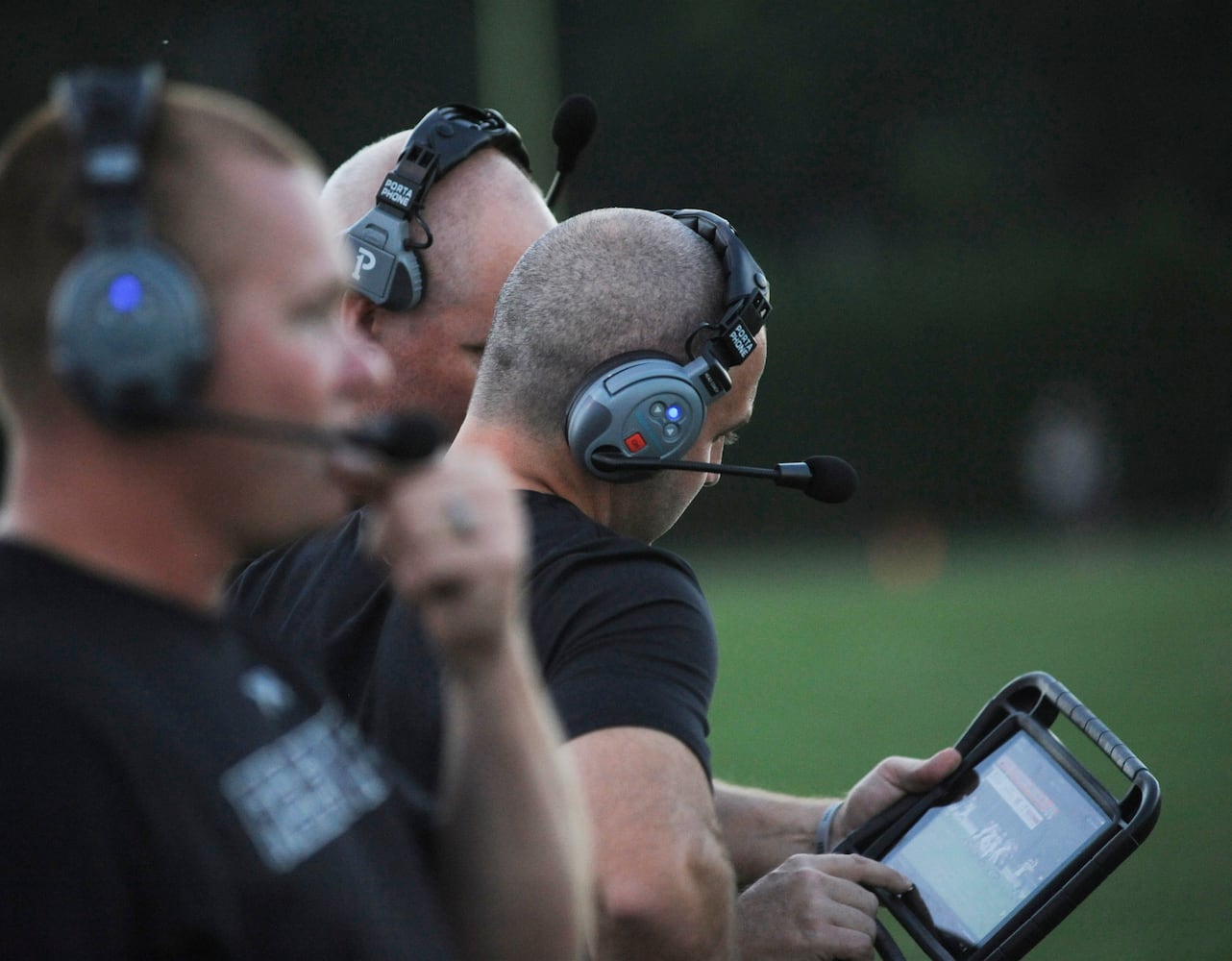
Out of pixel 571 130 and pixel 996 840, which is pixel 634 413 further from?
pixel 571 130

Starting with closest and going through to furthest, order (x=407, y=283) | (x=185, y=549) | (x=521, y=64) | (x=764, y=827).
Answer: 1. (x=185, y=549)
2. (x=764, y=827)
3. (x=407, y=283)
4. (x=521, y=64)

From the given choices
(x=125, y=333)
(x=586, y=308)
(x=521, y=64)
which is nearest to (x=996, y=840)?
(x=586, y=308)

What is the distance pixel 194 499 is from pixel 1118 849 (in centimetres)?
147

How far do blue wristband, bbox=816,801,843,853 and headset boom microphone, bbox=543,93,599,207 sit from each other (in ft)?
4.33

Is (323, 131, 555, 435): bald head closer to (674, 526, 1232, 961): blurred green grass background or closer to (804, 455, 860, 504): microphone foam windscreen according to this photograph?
(804, 455, 860, 504): microphone foam windscreen

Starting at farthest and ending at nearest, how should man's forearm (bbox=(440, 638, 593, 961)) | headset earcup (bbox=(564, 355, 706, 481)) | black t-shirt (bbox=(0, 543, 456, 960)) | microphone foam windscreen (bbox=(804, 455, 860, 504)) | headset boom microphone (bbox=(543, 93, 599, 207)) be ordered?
headset boom microphone (bbox=(543, 93, 599, 207))
microphone foam windscreen (bbox=(804, 455, 860, 504))
headset earcup (bbox=(564, 355, 706, 481))
man's forearm (bbox=(440, 638, 593, 961))
black t-shirt (bbox=(0, 543, 456, 960))

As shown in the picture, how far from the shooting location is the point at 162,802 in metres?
1.30

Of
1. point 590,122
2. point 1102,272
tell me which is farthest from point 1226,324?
point 590,122

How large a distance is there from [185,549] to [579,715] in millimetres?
836

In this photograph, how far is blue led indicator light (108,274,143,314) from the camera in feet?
4.33

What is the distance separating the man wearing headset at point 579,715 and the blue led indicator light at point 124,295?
0.96 m

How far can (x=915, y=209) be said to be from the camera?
103 feet

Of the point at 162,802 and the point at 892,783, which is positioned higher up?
the point at 162,802

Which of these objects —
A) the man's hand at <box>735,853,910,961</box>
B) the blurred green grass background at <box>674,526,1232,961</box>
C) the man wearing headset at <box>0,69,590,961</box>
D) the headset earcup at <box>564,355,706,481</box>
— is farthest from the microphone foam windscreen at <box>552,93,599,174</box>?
the blurred green grass background at <box>674,526,1232,961</box>
